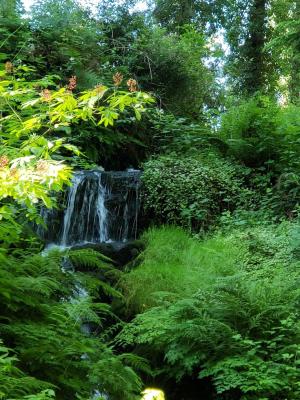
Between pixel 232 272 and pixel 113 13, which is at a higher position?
pixel 113 13

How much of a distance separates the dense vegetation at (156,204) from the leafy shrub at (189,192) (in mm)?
29

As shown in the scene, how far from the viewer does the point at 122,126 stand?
418 inches

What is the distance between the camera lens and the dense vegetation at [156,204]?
279 cm

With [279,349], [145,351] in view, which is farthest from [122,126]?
[279,349]

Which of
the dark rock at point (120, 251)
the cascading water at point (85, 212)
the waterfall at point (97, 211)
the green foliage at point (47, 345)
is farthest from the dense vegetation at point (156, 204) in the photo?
the cascading water at point (85, 212)

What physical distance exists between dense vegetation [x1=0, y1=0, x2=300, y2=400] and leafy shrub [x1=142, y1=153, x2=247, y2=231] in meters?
0.03

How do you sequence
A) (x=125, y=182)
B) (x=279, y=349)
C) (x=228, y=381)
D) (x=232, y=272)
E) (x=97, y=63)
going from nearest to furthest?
(x=228, y=381) < (x=279, y=349) < (x=232, y=272) < (x=125, y=182) < (x=97, y=63)

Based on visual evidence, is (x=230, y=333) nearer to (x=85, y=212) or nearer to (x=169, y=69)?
(x=85, y=212)

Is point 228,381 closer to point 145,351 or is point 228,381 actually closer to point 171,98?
point 145,351

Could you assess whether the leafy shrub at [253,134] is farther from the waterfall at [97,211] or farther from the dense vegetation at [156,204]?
the waterfall at [97,211]

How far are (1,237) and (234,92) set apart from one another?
15.4 metres

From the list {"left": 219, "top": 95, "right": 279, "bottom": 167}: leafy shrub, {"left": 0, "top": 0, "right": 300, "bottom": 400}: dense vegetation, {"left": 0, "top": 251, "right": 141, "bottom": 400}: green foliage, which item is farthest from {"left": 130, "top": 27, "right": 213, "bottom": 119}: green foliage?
{"left": 0, "top": 251, "right": 141, "bottom": 400}: green foliage

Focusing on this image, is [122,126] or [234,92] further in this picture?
[234,92]

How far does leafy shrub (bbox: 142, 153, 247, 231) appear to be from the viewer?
28.1ft
